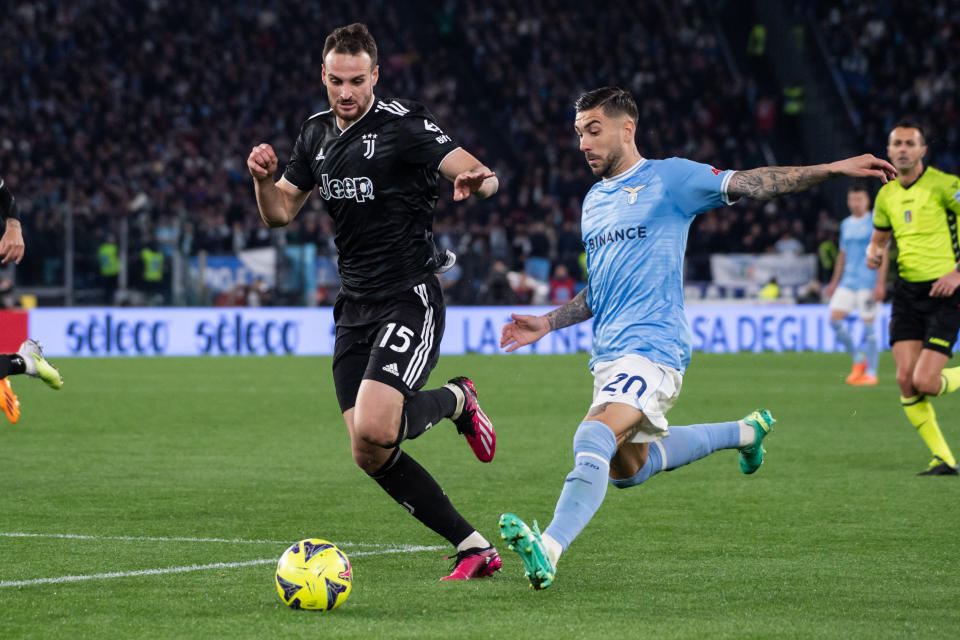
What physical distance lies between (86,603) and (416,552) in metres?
1.68

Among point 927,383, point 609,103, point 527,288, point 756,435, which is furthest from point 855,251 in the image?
point 609,103

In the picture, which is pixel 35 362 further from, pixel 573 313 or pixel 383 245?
pixel 573 313

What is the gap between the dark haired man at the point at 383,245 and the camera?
19.4 feet

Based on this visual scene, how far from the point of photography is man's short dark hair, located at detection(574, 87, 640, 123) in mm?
5867

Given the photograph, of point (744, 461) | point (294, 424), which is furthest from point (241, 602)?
point (294, 424)

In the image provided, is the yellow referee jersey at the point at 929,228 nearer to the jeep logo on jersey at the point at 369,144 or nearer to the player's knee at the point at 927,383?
the player's knee at the point at 927,383

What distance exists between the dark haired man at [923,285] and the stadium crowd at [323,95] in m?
17.4

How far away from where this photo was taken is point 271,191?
6180 mm

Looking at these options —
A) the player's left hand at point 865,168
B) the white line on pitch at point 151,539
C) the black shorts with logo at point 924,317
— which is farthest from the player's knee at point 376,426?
the black shorts with logo at point 924,317

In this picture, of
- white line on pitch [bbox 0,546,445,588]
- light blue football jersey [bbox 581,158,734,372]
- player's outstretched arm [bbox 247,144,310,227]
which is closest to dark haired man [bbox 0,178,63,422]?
player's outstretched arm [bbox 247,144,310,227]

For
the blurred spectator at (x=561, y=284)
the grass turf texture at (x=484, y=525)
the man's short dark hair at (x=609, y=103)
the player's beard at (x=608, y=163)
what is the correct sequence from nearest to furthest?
the grass turf texture at (x=484, y=525) → the man's short dark hair at (x=609, y=103) → the player's beard at (x=608, y=163) → the blurred spectator at (x=561, y=284)

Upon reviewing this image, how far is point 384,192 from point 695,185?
130cm

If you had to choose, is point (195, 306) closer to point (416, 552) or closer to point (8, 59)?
point (8, 59)

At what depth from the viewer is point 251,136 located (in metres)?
32.8
